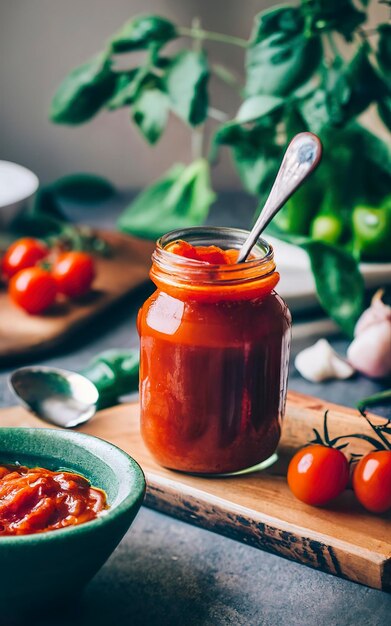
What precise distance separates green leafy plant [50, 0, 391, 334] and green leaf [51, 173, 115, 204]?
0.26 meters

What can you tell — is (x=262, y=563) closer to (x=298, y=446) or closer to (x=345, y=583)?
(x=345, y=583)

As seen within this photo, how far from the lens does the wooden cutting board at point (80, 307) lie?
6.46 feet

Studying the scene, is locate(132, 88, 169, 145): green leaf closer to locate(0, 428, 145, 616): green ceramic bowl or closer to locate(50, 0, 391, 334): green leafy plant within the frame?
locate(50, 0, 391, 334): green leafy plant

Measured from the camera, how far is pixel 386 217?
81.1 inches

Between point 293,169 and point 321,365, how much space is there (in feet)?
2.28

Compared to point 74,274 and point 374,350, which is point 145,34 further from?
point 374,350

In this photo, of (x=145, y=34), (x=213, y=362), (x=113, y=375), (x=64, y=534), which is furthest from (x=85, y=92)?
(x=64, y=534)

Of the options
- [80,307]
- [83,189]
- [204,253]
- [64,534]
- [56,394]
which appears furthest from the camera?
[83,189]

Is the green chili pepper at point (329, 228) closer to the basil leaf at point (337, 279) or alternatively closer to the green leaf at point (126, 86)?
the basil leaf at point (337, 279)

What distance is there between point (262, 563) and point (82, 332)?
0.97 meters

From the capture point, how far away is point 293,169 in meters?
1.22

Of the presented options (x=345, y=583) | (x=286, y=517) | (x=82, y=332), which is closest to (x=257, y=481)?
(x=286, y=517)

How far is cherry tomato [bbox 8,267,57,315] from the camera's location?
2.08 meters

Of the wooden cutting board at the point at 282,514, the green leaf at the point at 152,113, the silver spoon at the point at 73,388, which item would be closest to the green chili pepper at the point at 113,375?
the silver spoon at the point at 73,388
